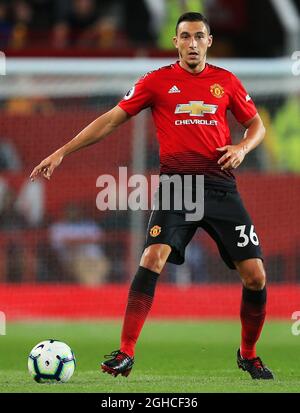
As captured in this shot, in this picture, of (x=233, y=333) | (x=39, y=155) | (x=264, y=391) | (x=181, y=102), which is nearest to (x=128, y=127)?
(x=39, y=155)

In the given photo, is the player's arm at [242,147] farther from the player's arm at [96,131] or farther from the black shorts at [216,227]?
the player's arm at [96,131]

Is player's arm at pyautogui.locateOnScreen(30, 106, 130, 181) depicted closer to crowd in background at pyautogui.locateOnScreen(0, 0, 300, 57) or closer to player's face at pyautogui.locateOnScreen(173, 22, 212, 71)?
player's face at pyautogui.locateOnScreen(173, 22, 212, 71)

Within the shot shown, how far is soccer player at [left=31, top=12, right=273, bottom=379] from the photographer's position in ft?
25.1

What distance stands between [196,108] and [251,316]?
1.45m

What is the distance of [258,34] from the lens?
2175cm

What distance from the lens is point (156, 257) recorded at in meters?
7.60

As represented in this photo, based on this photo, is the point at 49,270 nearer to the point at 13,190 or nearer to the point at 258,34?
the point at 13,190

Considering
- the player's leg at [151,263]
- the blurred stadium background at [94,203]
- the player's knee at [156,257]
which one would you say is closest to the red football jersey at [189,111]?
the player's leg at [151,263]

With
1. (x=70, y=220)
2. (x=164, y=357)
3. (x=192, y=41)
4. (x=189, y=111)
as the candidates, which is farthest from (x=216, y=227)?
(x=70, y=220)

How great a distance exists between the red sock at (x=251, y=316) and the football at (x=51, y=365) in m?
1.24

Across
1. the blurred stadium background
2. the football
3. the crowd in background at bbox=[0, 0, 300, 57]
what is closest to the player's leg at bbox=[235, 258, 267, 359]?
the football

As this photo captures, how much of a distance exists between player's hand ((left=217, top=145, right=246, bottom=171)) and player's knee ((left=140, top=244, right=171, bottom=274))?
0.66 m

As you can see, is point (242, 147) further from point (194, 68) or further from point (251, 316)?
point (251, 316)
